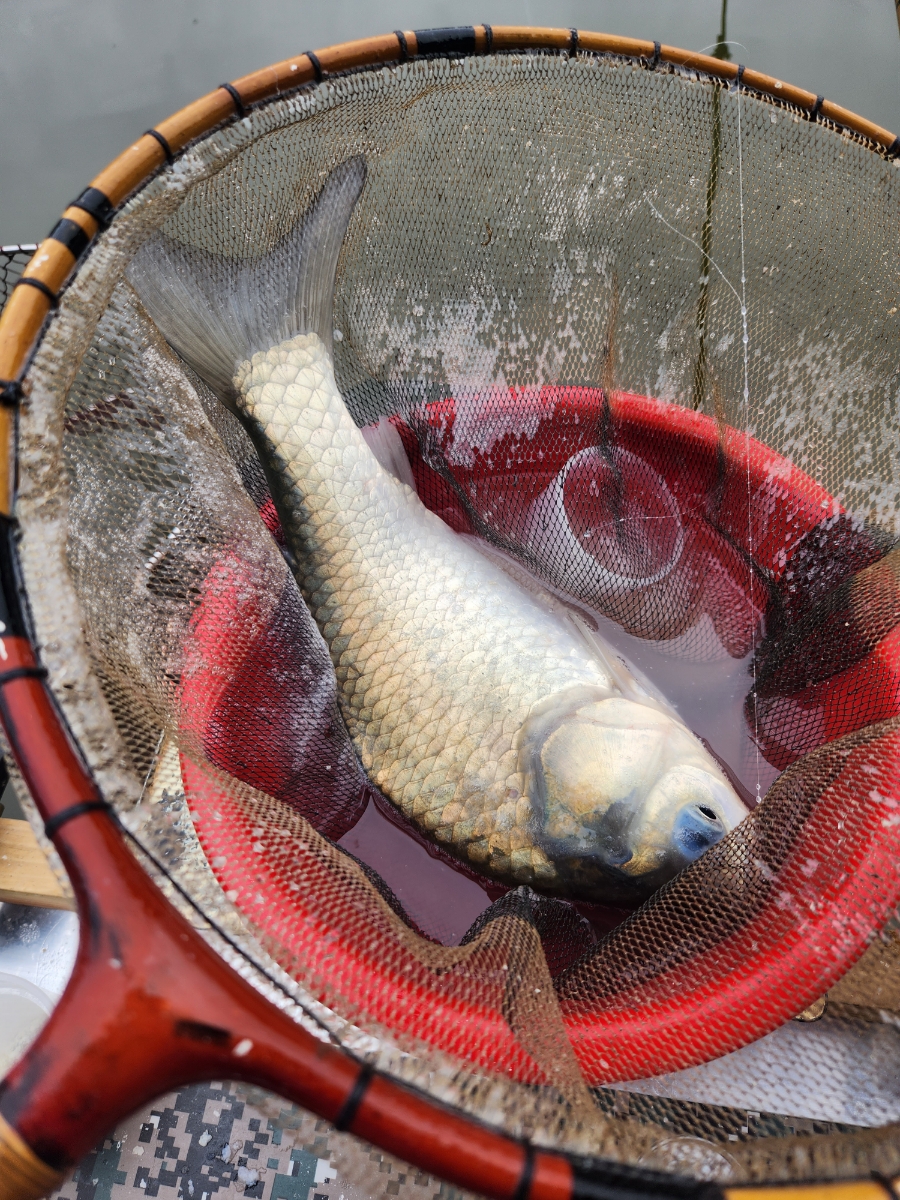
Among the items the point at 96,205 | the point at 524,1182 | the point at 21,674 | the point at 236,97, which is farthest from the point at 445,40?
the point at 524,1182

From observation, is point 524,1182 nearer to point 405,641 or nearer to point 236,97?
point 405,641

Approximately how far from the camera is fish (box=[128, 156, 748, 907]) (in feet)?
3.06

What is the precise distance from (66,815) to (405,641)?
0.60 metres

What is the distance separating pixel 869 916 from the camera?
698 mm

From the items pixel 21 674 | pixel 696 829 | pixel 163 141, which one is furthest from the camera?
pixel 696 829

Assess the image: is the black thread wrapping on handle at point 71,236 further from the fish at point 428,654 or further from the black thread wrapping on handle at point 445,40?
the black thread wrapping on handle at point 445,40

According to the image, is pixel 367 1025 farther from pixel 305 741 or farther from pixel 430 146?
pixel 430 146

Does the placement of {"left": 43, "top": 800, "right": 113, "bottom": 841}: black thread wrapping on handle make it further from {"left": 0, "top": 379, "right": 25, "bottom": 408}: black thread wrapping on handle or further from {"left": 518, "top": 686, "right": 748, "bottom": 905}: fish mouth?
{"left": 518, "top": 686, "right": 748, "bottom": 905}: fish mouth

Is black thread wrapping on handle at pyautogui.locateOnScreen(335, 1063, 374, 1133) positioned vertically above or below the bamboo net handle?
above

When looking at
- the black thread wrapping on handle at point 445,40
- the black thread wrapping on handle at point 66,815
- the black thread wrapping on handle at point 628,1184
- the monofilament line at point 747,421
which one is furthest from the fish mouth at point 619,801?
the black thread wrapping on handle at point 445,40

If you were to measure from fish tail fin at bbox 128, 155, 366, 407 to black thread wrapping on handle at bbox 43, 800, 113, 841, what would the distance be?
73cm

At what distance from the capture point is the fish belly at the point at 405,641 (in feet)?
3.23

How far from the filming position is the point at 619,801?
36.4 inches

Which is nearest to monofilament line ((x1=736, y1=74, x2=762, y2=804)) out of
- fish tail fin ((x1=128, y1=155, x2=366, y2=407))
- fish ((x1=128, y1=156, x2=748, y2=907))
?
fish ((x1=128, y1=156, x2=748, y2=907))
